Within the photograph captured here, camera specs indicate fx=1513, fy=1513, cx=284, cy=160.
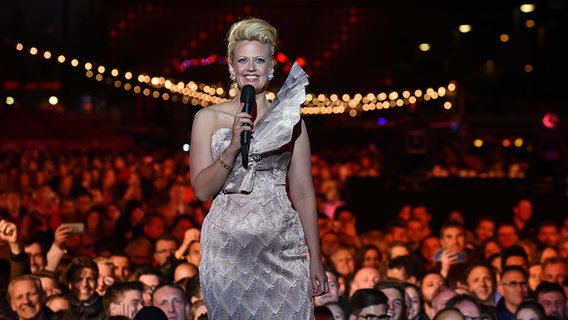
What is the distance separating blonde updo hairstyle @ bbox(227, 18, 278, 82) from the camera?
599 centimetres

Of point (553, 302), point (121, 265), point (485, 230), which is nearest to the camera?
point (553, 302)

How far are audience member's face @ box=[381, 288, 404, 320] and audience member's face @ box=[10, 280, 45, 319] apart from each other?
2.20 m

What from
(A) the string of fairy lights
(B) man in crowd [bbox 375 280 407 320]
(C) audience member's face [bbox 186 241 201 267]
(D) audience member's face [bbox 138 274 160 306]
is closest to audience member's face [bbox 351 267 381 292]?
(B) man in crowd [bbox 375 280 407 320]

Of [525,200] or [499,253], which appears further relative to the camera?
[525,200]

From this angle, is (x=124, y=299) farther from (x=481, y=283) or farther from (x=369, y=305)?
(x=481, y=283)

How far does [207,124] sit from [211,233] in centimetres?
44

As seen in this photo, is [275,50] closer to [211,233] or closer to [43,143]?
[211,233]

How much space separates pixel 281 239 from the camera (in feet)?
20.1

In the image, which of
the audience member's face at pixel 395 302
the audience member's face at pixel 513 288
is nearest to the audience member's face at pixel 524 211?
the audience member's face at pixel 513 288

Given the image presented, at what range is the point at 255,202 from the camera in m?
6.09

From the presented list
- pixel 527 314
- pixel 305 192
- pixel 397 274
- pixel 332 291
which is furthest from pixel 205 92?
pixel 305 192

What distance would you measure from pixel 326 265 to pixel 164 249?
1.81 metres

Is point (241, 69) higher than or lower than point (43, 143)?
lower

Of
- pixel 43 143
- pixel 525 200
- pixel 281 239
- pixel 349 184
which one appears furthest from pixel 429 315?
pixel 43 143
